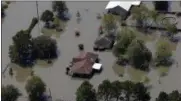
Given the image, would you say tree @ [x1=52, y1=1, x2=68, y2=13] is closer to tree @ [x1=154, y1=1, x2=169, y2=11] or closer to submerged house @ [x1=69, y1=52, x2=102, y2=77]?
submerged house @ [x1=69, y1=52, x2=102, y2=77]

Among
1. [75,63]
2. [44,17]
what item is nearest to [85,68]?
[75,63]

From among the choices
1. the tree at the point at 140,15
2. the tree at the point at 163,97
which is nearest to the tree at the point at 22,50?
the tree at the point at 140,15

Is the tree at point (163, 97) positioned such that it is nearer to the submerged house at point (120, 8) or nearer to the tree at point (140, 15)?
the tree at point (140, 15)

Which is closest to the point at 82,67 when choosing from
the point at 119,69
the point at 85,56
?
the point at 85,56

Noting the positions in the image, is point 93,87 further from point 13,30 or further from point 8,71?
point 13,30

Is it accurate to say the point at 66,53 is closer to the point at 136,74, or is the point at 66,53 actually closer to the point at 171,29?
the point at 136,74

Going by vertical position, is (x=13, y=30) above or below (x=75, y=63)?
above

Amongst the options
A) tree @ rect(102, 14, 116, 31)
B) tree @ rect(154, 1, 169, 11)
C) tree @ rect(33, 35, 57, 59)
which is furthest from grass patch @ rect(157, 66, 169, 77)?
tree @ rect(154, 1, 169, 11)
